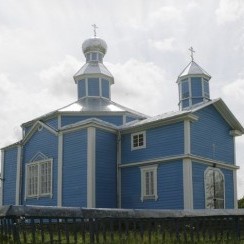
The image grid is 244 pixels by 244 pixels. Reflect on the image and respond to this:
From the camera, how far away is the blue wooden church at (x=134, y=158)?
1936 cm

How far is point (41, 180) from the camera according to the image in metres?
22.7

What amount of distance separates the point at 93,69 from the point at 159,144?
955cm

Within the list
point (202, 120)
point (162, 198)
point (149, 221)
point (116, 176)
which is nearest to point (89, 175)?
point (116, 176)

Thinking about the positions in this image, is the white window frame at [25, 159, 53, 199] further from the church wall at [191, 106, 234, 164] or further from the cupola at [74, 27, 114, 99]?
the church wall at [191, 106, 234, 164]

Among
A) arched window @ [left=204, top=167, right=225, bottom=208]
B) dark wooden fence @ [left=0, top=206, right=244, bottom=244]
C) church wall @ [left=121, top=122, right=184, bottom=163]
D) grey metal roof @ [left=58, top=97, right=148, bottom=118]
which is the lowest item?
dark wooden fence @ [left=0, top=206, right=244, bottom=244]

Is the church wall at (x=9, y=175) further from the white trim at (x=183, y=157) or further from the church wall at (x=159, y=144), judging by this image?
the church wall at (x=159, y=144)

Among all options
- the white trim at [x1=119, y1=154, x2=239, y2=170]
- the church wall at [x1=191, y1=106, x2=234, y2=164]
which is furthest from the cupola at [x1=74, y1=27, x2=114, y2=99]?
the church wall at [x1=191, y1=106, x2=234, y2=164]

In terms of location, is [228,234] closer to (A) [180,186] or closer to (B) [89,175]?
(A) [180,186]

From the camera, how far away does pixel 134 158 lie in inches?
823

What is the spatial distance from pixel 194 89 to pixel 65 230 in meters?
16.2

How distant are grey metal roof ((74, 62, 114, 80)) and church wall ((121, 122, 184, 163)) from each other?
7477 millimetres

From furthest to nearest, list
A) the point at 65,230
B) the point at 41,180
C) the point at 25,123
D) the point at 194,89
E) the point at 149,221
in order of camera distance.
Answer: the point at 25,123 < the point at 194,89 < the point at 41,180 < the point at 149,221 < the point at 65,230

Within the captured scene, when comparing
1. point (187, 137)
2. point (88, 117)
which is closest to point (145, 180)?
point (187, 137)

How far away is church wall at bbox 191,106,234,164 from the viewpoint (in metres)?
19.8
